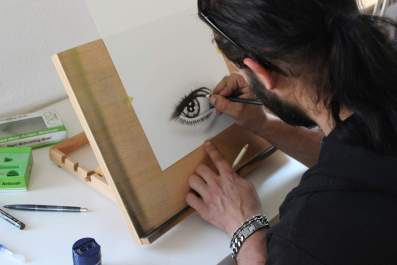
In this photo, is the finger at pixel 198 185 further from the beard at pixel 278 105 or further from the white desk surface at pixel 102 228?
the beard at pixel 278 105

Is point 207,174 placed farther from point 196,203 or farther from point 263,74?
point 263,74

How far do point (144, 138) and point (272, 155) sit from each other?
36 cm

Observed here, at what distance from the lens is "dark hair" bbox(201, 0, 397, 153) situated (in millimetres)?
702

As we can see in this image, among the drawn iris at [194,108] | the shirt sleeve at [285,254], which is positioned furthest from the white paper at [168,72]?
the shirt sleeve at [285,254]

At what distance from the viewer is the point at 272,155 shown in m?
1.13

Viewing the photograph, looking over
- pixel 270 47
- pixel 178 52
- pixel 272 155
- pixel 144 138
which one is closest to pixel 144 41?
pixel 178 52

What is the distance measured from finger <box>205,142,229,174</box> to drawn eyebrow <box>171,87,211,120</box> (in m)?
0.09

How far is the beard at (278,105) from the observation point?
861mm

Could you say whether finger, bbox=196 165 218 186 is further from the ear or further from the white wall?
the white wall

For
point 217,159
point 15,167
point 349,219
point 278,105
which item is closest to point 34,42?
point 15,167

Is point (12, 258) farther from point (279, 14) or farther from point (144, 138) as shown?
point (279, 14)

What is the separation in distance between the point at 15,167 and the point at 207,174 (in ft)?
1.42

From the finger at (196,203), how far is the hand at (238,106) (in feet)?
0.70

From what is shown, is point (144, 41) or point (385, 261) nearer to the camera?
Answer: point (385, 261)
